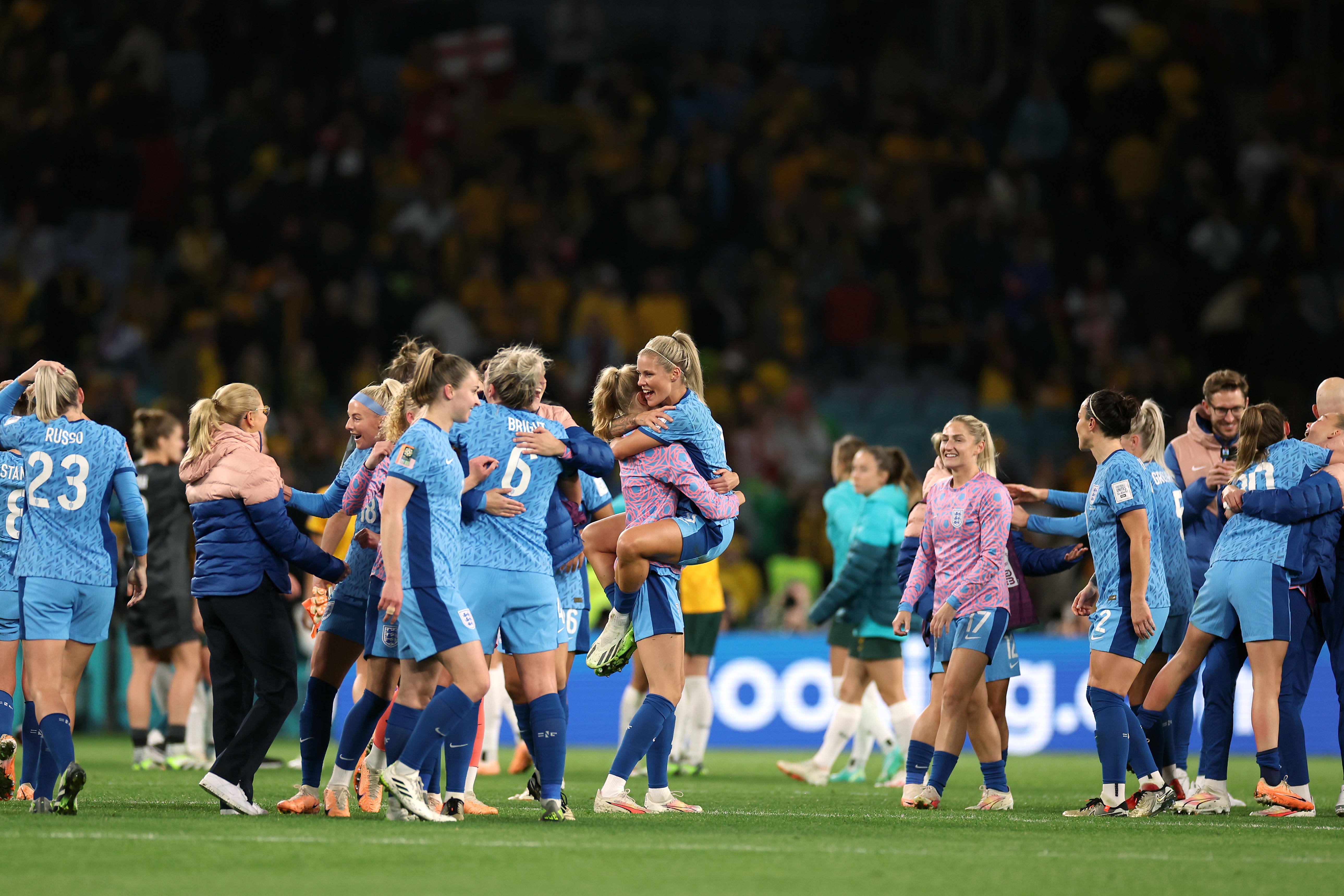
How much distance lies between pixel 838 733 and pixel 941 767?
270 centimetres

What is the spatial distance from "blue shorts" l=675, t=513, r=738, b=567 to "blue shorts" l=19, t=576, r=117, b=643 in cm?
307

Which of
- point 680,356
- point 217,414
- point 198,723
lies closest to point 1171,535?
point 680,356

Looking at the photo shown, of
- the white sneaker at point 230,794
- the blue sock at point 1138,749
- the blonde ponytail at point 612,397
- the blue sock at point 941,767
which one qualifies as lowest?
the white sneaker at point 230,794

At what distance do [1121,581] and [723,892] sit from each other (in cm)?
399

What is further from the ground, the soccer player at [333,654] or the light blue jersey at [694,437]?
the light blue jersey at [694,437]

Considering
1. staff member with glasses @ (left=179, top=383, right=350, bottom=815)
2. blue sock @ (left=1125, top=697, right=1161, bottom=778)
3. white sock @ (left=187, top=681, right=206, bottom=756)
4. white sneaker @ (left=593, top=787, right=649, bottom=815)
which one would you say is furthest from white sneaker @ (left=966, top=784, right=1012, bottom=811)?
white sock @ (left=187, top=681, right=206, bottom=756)

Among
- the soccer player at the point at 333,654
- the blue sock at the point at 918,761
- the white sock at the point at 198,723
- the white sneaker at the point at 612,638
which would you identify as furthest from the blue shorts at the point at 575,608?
the white sock at the point at 198,723

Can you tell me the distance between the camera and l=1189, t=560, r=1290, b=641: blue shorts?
8.89m

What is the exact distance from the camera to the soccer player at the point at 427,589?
7363 millimetres

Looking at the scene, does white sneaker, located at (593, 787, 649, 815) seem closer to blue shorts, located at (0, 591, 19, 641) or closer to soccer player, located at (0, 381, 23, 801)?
soccer player, located at (0, 381, 23, 801)

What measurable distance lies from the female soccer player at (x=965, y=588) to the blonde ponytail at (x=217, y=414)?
12.6 ft

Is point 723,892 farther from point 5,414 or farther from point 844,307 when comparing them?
point 844,307

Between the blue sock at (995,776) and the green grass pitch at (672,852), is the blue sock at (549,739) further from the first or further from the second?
the blue sock at (995,776)

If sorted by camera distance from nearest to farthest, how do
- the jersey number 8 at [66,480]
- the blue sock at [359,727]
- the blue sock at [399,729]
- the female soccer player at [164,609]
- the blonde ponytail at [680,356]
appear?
the blue sock at [399,729]
the blue sock at [359,727]
the blonde ponytail at [680,356]
the jersey number 8 at [66,480]
the female soccer player at [164,609]
